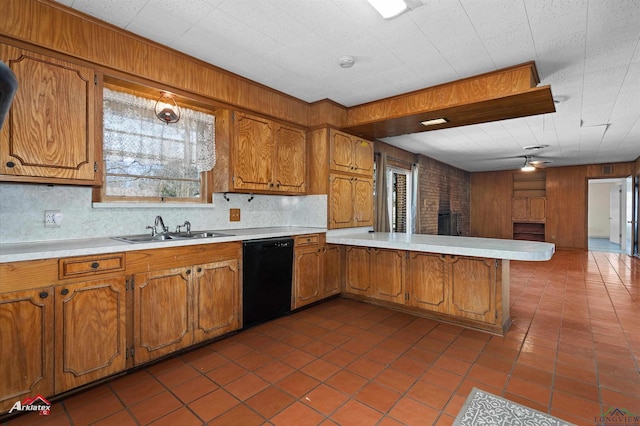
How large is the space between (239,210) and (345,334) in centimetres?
182

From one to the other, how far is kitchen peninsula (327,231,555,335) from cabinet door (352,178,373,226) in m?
0.53

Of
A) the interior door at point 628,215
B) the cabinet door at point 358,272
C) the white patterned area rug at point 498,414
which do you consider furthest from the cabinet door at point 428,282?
the interior door at point 628,215

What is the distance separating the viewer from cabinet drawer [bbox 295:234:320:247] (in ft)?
11.5

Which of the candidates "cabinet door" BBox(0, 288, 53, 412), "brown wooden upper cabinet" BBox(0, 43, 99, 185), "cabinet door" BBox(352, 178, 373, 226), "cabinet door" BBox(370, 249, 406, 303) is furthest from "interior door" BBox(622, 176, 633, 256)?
"cabinet door" BBox(0, 288, 53, 412)

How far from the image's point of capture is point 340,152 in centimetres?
401

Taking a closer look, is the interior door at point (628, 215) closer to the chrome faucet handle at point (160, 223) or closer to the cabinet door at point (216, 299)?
the cabinet door at point (216, 299)

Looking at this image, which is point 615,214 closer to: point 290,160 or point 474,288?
point 474,288

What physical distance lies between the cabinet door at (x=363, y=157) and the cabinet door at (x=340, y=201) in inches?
10.7

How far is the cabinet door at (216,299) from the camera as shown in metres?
2.60

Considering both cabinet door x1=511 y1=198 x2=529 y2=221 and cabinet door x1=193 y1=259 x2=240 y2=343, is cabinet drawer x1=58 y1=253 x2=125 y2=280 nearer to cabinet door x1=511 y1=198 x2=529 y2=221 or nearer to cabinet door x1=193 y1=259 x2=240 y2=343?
cabinet door x1=193 y1=259 x2=240 y2=343

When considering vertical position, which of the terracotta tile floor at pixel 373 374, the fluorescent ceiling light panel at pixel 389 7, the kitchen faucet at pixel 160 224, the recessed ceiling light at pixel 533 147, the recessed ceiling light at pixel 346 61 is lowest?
the terracotta tile floor at pixel 373 374

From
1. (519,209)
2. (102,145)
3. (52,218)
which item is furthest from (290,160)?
(519,209)

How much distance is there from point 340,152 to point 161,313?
8.90 ft

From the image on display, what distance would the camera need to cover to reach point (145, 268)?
2.27m
